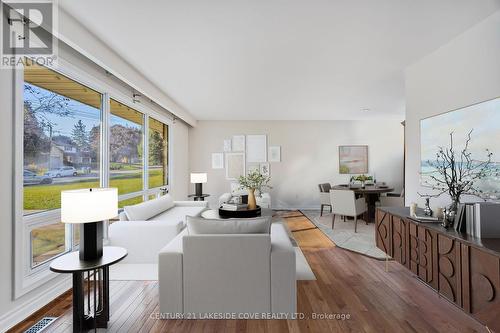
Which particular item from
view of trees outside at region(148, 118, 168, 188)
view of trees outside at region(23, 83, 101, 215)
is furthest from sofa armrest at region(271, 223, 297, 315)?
view of trees outside at region(148, 118, 168, 188)

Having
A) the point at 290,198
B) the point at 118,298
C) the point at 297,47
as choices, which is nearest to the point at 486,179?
the point at 297,47

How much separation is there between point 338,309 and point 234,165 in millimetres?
5122

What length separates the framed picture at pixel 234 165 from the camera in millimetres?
6922

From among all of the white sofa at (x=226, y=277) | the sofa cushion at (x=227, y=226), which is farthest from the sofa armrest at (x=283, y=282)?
the sofa cushion at (x=227, y=226)

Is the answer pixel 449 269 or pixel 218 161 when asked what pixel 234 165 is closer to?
pixel 218 161

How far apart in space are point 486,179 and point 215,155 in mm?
5787

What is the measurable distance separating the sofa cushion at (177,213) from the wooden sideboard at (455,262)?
283cm

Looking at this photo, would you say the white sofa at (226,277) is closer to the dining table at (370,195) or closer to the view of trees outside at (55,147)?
the view of trees outside at (55,147)

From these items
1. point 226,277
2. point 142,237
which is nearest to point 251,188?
point 142,237

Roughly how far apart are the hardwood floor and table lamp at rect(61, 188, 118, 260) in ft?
2.29

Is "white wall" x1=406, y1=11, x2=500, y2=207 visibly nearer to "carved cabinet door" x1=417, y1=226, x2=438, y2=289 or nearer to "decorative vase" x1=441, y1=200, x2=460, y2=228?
"decorative vase" x1=441, y1=200, x2=460, y2=228

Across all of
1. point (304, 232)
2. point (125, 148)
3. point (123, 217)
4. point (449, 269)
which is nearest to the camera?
point (449, 269)

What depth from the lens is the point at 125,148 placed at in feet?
13.2

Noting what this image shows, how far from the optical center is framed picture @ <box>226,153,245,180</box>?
22.7ft
